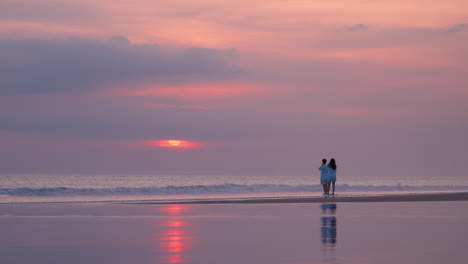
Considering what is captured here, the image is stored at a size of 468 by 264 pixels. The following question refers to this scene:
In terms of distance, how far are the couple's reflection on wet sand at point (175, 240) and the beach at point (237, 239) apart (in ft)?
0.05

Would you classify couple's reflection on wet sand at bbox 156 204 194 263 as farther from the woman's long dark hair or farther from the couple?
the woman's long dark hair

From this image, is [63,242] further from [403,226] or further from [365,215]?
[365,215]

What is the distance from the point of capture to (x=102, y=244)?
11.9 meters

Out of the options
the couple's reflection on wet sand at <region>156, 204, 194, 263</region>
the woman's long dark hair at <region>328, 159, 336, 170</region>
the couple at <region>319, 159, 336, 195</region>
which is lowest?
the couple's reflection on wet sand at <region>156, 204, 194, 263</region>

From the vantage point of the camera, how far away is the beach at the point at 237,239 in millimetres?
10141

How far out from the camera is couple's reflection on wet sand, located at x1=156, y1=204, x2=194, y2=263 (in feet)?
33.2

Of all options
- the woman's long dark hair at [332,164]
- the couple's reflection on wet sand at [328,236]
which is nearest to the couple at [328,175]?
the woman's long dark hair at [332,164]

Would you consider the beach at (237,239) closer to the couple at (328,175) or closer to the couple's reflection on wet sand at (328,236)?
the couple's reflection on wet sand at (328,236)

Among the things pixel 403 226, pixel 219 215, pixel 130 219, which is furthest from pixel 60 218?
pixel 403 226

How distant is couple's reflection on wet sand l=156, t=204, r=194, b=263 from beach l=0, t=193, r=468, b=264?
0.02 meters

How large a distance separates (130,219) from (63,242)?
579cm

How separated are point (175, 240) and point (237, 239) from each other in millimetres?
1170

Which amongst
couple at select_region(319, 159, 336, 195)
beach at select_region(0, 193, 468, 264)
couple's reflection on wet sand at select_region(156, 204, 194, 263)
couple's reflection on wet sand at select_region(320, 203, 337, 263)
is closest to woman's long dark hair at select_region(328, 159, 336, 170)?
couple at select_region(319, 159, 336, 195)

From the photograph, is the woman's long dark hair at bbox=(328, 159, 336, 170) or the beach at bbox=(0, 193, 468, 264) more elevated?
the woman's long dark hair at bbox=(328, 159, 336, 170)
